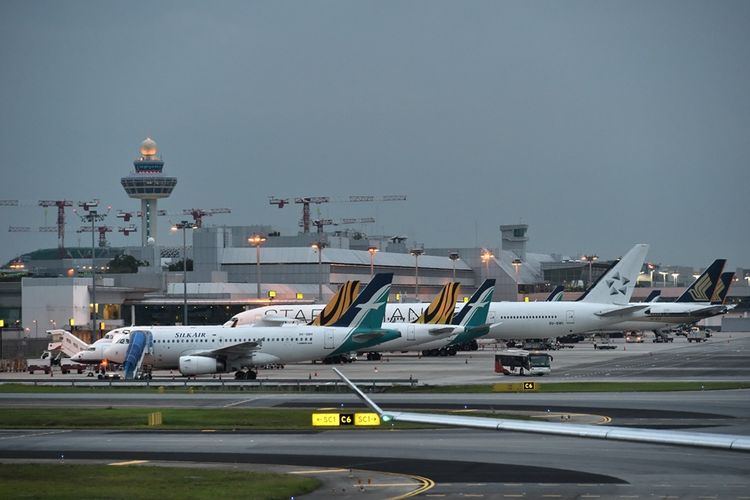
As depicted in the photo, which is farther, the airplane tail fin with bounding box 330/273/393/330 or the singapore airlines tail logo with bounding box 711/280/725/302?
the singapore airlines tail logo with bounding box 711/280/725/302

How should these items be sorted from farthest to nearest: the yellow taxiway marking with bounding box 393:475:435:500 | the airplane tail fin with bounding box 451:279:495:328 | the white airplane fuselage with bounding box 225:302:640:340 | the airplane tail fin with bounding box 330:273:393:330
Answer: the white airplane fuselage with bounding box 225:302:640:340 → the airplane tail fin with bounding box 451:279:495:328 → the airplane tail fin with bounding box 330:273:393:330 → the yellow taxiway marking with bounding box 393:475:435:500

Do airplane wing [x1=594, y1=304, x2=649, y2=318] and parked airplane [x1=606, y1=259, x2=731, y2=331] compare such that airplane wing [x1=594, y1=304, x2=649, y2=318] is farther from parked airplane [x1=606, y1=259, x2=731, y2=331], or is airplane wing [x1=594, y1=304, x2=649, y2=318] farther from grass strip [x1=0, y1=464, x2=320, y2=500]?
grass strip [x1=0, y1=464, x2=320, y2=500]

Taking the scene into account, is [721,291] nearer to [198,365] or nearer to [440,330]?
[440,330]

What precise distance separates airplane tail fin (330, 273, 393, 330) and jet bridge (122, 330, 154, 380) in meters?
14.2

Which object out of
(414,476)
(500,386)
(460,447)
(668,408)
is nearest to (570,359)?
(500,386)

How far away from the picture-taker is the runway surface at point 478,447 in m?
31.9

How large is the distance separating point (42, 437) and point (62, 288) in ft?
291

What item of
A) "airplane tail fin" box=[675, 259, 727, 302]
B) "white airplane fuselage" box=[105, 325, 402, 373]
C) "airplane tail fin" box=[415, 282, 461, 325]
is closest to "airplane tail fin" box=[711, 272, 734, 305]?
"airplane tail fin" box=[675, 259, 727, 302]

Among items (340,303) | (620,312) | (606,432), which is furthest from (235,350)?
(606,432)

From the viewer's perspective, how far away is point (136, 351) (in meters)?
79.1

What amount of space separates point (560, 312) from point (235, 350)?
4588 cm

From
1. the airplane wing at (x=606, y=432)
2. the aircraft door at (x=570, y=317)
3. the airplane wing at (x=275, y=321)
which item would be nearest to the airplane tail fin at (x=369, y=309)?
the airplane wing at (x=275, y=321)

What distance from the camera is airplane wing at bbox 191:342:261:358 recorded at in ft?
252

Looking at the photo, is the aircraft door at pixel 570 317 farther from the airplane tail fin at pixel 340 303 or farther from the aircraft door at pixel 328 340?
the aircraft door at pixel 328 340
